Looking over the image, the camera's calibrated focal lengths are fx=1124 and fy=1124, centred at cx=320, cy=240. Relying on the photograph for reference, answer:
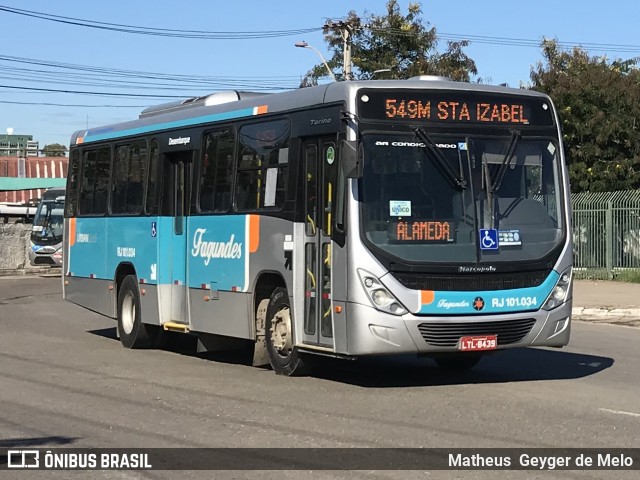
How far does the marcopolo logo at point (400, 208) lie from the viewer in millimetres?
11078

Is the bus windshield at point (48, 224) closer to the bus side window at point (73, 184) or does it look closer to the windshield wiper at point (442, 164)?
the bus side window at point (73, 184)

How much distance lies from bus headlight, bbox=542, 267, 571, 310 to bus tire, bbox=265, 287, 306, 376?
2734mm

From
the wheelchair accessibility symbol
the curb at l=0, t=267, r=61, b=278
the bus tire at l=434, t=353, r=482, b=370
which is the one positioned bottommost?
the bus tire at l=434, t=353, r=482, b=370

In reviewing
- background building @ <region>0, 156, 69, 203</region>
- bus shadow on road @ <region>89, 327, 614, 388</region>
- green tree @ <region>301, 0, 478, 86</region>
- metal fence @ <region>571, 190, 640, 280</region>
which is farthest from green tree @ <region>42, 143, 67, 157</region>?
bus shadow on road @ <region>89, 327, 614, 388</region>

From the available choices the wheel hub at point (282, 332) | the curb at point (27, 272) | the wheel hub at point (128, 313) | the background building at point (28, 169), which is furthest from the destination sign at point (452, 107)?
the background building at point (28, 169)

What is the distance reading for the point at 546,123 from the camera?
39.4ft

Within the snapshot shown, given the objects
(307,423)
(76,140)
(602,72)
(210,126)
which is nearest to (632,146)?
(602,72)

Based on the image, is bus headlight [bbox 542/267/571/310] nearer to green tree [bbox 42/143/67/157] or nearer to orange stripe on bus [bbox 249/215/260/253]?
orange stripe on bus [bbox 249/215/260/253]

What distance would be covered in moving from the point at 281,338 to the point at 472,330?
237cm

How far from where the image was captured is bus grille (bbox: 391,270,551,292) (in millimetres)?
10984

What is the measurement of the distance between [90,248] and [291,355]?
20.8ft

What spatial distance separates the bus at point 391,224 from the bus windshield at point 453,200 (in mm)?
14

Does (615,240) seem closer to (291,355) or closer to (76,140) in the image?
(76,140)

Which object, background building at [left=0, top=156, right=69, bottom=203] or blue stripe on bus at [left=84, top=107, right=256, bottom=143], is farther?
background building at [left=0, top=156, right=69, bottom=203]
